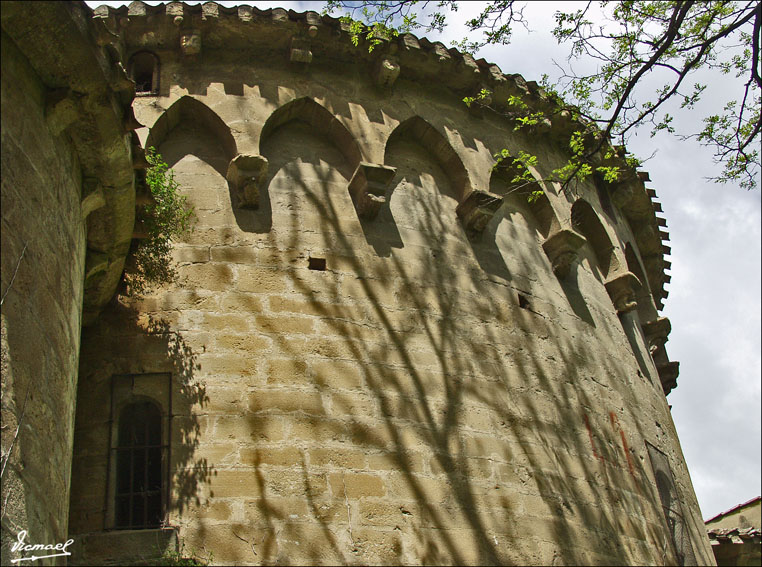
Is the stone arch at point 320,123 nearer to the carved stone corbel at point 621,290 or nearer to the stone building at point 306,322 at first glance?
the stone building at point 306,322

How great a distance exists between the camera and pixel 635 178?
12000 millimetres

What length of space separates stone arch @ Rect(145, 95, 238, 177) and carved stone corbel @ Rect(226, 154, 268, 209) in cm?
24

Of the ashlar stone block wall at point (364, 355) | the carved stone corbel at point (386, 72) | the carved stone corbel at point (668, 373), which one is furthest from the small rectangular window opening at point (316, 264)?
the carved stone corbel at point (668, 373)

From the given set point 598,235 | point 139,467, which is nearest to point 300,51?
point 598,235

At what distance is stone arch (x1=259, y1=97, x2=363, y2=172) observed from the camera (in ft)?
29.7

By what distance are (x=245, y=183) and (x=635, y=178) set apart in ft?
19.1

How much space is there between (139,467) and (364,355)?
2.01m

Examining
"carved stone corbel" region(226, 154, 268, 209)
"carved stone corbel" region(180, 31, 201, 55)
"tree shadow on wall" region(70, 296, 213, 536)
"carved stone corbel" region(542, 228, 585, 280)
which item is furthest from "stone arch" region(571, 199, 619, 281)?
"tree shadow on wall" region(70, 296, 213, 536)

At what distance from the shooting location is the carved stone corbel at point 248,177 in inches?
329

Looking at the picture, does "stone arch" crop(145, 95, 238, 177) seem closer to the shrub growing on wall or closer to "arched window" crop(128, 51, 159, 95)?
"arched window" crop(128, 51, 159, 95)

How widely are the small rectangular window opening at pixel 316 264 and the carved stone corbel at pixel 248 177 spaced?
753mm

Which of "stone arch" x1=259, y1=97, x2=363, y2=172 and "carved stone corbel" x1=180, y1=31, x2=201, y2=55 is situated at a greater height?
"carved stone corbel" x1=180, y1=31, x2=201, y2=55

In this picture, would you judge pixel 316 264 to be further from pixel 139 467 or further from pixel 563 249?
pixel 563 249

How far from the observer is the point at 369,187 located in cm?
866
